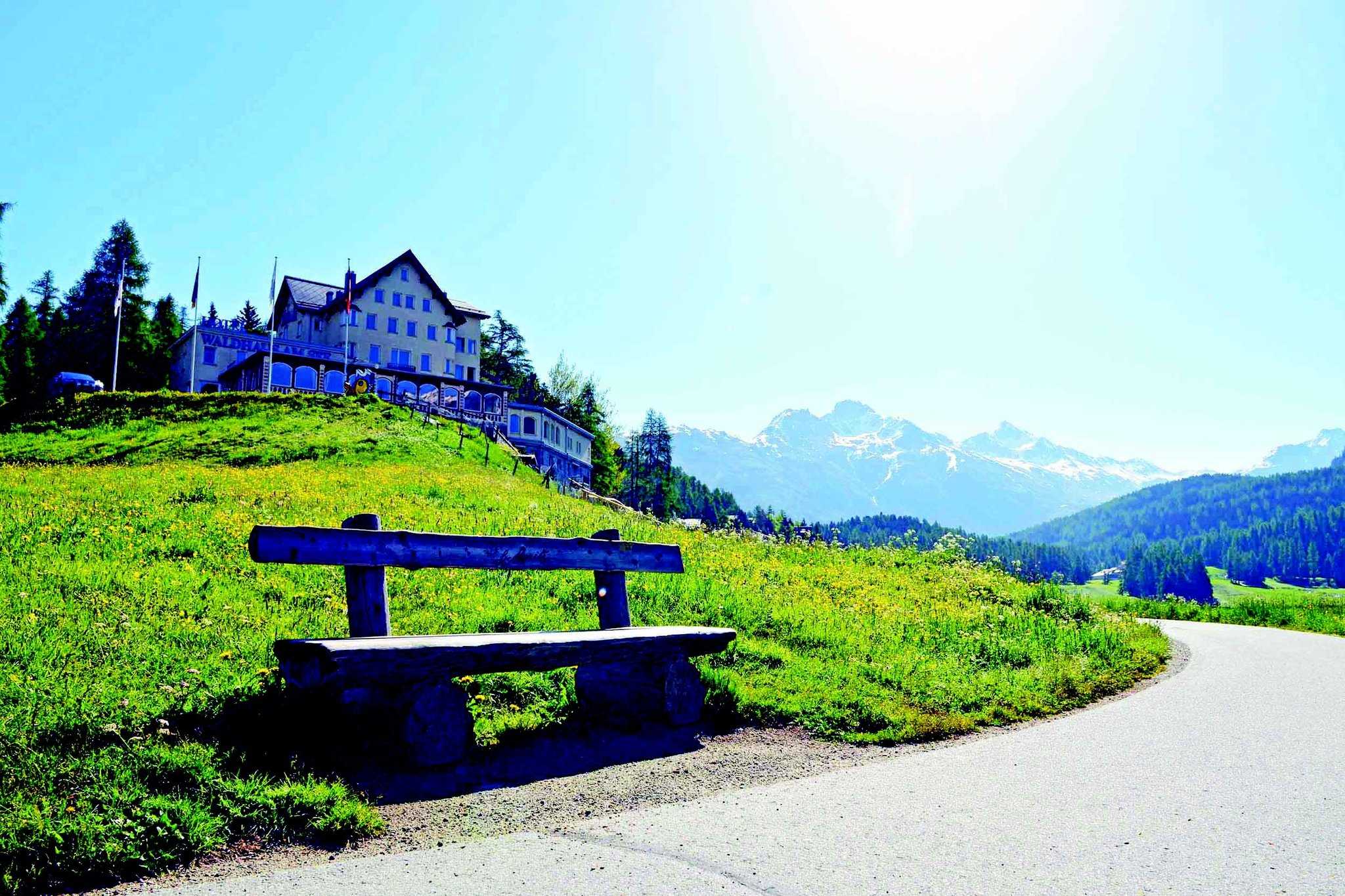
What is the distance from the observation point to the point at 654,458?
11300cm

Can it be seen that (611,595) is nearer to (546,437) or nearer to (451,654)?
(451,654)

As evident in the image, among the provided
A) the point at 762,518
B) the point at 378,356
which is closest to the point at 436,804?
the point at 378,356

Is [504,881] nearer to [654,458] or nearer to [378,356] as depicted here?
[378,356]

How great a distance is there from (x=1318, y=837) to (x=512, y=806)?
476cm

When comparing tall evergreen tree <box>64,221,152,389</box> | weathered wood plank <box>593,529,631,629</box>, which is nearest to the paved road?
weathered wood plank <box>593,529,631,629</box>

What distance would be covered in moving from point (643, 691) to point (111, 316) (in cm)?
7627

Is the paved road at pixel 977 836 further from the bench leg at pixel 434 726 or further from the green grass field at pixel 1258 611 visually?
the green grass field at pixel 1258 611

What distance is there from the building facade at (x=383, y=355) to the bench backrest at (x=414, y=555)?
4903 centimetres

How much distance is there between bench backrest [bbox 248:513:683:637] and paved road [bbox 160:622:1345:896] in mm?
2215

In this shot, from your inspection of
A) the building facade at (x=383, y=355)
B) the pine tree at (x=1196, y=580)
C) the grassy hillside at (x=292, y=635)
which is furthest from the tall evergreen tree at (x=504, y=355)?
the pine tree at (x=1196, y=580)

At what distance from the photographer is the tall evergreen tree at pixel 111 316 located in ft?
223

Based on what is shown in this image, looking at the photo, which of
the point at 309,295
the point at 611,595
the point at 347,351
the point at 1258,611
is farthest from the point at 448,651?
the point at 309,295

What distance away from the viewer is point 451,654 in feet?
18.7

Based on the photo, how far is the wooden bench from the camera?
5.48m
